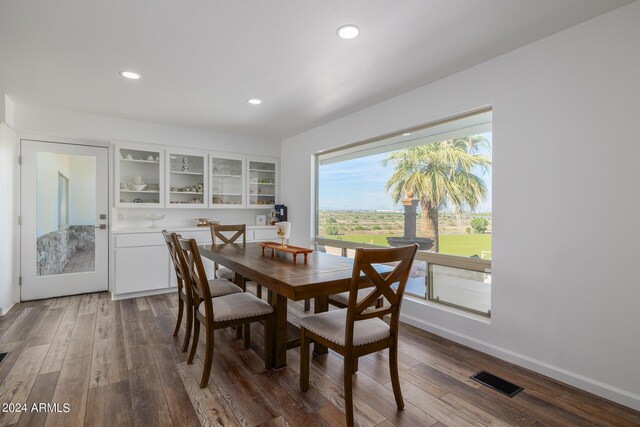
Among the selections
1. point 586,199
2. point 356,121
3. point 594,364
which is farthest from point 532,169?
point 356,121

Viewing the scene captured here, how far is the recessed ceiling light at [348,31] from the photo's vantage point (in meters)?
2.06

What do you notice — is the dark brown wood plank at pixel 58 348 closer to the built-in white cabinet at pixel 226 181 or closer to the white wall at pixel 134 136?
the white wall at pixel 134 136

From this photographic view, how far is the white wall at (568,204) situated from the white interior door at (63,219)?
458 cm

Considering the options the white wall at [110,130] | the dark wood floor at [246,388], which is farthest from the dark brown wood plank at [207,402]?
→ the white wall at [110,130]

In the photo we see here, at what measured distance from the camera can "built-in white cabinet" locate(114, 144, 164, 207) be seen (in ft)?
13.9

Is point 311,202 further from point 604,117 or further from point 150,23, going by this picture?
point 604,117

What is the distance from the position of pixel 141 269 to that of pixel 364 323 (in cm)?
344

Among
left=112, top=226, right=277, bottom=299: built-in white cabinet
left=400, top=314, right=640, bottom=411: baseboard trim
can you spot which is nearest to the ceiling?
left=112, top=226, right=277, bottom=299: built-in white cabinet

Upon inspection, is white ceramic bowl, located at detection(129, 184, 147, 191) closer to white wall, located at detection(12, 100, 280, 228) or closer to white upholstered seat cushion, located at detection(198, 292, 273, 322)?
white wall, located at detection(12, 100, 280, 228)

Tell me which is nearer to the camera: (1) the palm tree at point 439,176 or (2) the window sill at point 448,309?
(2) the window sill at point 448,309

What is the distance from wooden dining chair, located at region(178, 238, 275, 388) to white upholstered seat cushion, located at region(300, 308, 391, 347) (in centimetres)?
43

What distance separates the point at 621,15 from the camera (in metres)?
1.89

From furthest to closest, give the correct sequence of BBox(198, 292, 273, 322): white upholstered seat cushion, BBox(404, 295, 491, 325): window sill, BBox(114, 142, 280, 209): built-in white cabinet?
BBox(114, 142, 280, 209): built-in white cabinet < BBox(404, 295, 491, 325): window sill < BBox(198, 292, 273, 322): white upholstered seat cushion

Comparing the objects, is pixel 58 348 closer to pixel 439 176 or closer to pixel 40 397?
pixel 40 397
